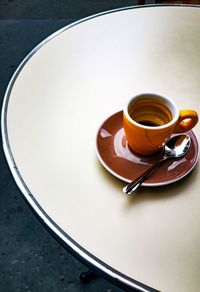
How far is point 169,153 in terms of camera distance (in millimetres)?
578

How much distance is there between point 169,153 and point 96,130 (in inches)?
5.4

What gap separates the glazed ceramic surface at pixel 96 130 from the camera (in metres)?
0.50

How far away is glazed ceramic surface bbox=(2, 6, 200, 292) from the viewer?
1.63 ft

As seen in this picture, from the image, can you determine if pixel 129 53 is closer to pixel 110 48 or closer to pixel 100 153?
pixel 110 48

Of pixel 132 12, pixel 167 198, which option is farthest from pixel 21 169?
pixel 132 12

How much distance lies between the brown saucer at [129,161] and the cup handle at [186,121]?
0.04 m

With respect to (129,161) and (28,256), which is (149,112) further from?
(28,256)

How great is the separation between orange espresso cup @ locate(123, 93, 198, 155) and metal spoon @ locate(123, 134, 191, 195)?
19 mm

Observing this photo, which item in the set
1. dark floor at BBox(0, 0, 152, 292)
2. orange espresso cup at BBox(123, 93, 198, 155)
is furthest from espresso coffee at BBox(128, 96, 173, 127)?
dark floor at BBox(0, 0, 152, 292)

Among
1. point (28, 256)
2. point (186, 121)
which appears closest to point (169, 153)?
point (186, 121)

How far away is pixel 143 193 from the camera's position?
544 mm

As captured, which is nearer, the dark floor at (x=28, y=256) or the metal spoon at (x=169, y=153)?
the metal spoon at (x=169, y=153)

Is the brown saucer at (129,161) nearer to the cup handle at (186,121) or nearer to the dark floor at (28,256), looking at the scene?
the cup handle at (186,121)

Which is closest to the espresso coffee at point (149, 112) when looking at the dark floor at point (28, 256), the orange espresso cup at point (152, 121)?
the orange espresso cup at point (152, 121)
